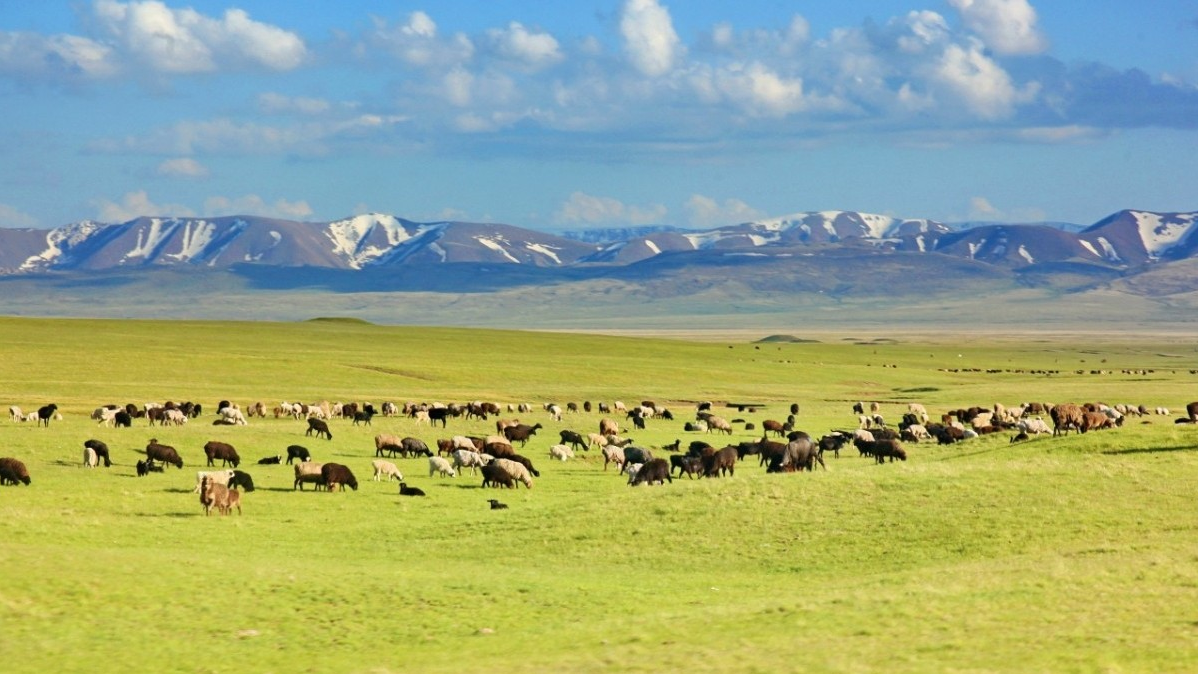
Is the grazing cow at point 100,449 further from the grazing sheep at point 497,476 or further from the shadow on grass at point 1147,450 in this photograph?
the shadow on grass at point 1147,450

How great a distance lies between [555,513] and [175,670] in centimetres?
1331

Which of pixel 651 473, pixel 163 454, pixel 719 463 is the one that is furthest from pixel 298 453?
pixel 719 463

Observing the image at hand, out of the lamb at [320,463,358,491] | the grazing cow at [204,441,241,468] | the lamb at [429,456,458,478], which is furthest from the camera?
the grazing cow at [204,441,241,468]

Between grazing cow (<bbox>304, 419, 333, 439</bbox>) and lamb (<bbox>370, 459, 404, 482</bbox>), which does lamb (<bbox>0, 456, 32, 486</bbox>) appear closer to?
lamb (<bbox>370, 459, 404, 482</bbox>)

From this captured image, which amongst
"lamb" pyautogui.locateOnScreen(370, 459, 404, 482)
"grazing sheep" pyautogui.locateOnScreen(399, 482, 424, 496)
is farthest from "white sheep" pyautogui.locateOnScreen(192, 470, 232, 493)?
"lamb" pyautogui.locateOnScreen(370, 459, 404, 482)

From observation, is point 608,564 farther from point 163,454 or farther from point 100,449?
point 100,449

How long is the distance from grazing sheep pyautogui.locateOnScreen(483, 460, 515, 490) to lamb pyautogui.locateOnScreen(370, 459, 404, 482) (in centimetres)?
242

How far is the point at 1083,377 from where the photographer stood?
342 ft

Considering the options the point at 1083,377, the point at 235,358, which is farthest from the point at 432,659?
the point at 1083,377

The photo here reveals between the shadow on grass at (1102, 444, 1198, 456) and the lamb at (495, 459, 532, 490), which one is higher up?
the shadow on grass at (1102, 444, 1198, 456)

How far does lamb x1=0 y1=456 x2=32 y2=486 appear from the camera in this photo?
3206 centimetres

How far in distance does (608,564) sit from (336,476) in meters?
10.6

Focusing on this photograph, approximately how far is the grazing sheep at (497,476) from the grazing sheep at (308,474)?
4258mm

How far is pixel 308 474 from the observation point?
110 ft
